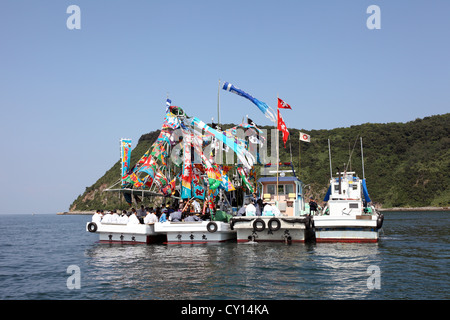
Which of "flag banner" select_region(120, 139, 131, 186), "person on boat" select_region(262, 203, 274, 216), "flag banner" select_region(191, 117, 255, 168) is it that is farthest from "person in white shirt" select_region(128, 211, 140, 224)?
"person on boat" select_region(262, 203, 274, 216)

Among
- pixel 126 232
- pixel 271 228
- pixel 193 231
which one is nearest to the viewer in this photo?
pixel 271 228

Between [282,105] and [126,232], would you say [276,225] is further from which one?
[126,232]

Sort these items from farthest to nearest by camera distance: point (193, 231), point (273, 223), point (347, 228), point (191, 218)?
1. point (191, 218)
2. point (193, 231)
3. point (273, 223)
4. point (347, 228)

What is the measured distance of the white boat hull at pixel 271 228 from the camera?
25.8 meters

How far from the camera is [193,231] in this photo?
27.2 meters

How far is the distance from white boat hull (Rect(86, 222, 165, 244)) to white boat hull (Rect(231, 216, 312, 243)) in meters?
5.73

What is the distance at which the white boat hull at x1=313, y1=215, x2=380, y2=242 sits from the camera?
82.5 ft

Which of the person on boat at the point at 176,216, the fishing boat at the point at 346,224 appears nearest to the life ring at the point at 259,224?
the fishing boat at the point at 346,224

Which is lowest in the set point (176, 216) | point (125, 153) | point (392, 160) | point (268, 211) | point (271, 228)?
point (271, 228)

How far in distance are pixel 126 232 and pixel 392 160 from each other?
105113 mm

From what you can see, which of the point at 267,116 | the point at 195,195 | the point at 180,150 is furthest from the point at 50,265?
the point at 267,116

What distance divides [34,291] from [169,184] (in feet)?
58.0

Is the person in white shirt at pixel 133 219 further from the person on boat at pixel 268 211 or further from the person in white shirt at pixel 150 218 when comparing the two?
the person on boat at pixel 268 211

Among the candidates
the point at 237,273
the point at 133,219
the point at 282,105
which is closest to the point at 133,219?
the point at 133,219
